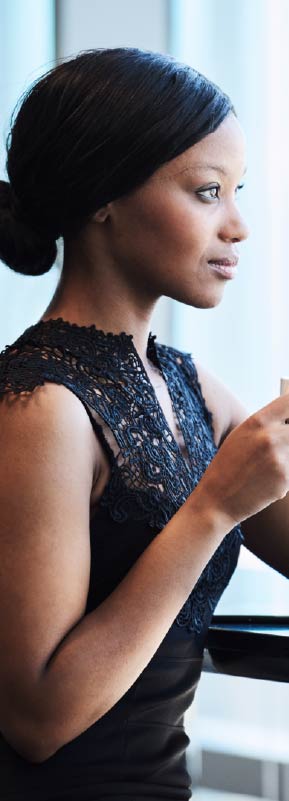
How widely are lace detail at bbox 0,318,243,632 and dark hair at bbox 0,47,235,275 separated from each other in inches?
5.1

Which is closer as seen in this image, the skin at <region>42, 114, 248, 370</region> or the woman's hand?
the woman's hand

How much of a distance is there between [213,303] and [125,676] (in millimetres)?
384

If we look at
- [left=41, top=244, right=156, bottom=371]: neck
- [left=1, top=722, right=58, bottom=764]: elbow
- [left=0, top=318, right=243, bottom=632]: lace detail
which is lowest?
[left=1, top=722, right=58, bottom=764]: elbow

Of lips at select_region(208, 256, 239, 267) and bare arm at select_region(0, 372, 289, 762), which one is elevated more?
lips at select_region(208, 256, 239, 267)

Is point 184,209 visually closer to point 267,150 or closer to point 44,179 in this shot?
point 44,179

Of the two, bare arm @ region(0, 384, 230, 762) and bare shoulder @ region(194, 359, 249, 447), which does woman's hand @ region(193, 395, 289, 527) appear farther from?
bare shoulder @ region(194, 359, 249, 447)

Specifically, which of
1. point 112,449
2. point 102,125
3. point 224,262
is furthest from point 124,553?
point 102,125

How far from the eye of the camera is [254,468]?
40.4 inches

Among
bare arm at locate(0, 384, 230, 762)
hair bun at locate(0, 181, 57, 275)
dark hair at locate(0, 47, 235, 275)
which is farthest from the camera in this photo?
hair bun at locate(0, 181, 57, 275)

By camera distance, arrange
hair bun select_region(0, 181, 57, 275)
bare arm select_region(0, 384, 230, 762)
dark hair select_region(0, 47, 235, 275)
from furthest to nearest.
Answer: hair bun select_region(0, 181, 57, 275)
dark hair select_region(0, 47, 235, 275)
bare arm select_region(0, 384, 230, 762)

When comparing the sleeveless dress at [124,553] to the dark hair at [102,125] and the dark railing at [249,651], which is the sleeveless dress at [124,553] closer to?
the dark railing at [249,651]

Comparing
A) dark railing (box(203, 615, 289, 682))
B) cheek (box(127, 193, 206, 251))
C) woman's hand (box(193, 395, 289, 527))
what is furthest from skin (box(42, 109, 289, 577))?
dark railing (box(203, 615, 289, 682))

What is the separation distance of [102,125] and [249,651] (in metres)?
0.56

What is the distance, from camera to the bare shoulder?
1391mm
